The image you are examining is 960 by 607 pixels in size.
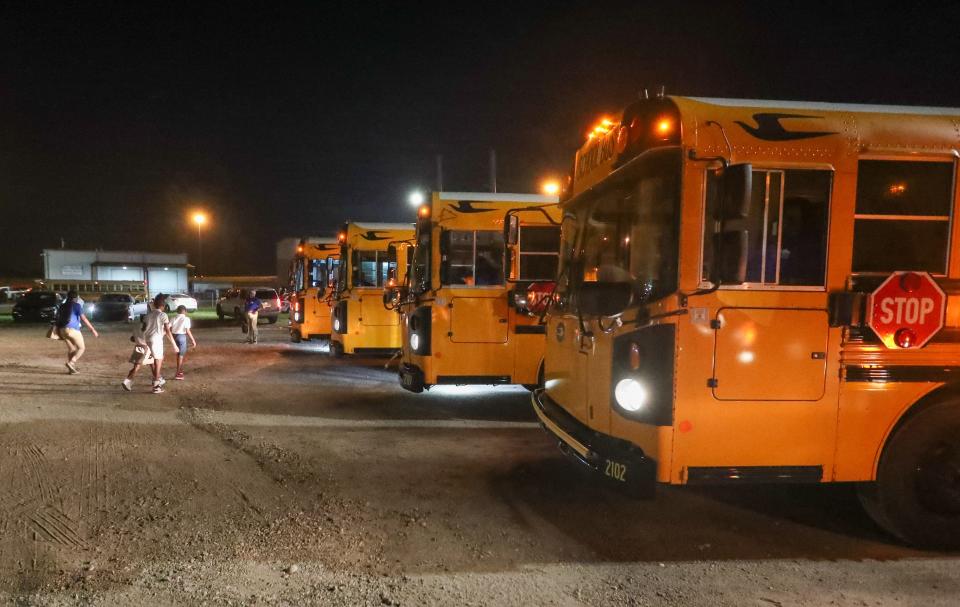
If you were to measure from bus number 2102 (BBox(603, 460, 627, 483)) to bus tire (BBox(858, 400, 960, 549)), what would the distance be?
1.83 metres

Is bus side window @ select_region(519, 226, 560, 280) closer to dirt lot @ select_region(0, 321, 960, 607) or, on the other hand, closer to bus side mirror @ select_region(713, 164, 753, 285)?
dirt lot @ select_region(0, 321, 960, 607)

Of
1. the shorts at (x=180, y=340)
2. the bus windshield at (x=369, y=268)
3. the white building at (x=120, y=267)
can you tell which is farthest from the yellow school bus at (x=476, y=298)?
the white building at (x=120, y=267)

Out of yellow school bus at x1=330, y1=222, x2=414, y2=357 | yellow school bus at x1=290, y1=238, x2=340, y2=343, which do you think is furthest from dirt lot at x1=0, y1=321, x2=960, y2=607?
yellow school bus at x1=290, y1=238, x2=340, y2=343

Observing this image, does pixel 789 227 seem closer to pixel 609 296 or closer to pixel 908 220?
pixel 908 220

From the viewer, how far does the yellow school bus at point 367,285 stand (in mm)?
12711

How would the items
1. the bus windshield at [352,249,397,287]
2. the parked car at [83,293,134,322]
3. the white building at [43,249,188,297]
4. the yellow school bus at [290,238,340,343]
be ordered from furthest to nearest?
the white building at [43,249,188,297]
the parked car at [83,293,134,322]
the yellow school bus at [290,238,340,343]
the bus windshield at [352,249,397,287]

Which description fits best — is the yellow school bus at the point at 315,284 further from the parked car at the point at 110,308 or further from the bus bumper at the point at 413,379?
the parked car at the point at 110,308


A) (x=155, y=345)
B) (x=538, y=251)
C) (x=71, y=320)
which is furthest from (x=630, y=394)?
(x=71, y=320)

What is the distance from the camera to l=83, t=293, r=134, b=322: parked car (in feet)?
92.4

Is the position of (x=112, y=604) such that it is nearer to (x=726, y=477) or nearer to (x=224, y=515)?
(x=224, y=515)

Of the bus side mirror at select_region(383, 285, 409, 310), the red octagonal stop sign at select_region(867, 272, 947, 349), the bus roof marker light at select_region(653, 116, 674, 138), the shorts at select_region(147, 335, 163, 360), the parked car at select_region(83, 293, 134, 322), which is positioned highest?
the bus roof marker light at select_region(653, 116, 674, 138)

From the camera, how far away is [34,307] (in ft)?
87.5

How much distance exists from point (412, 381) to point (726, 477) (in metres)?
5.14

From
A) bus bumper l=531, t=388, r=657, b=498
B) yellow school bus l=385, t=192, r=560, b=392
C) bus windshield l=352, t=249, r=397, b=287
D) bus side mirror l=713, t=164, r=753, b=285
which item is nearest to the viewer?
bus side mirror l=713, t=164, r=753, b=285
